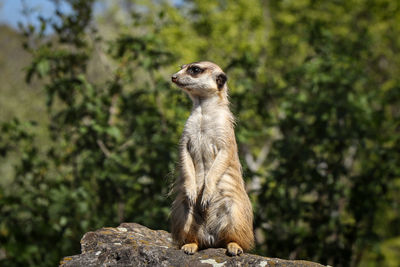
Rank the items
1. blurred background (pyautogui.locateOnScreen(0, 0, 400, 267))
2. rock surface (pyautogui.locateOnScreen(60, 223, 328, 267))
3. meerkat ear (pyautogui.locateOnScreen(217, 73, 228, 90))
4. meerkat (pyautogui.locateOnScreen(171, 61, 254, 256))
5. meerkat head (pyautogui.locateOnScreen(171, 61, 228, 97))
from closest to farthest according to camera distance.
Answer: rock surface (pyautogui.locateOnScreen(60, 223, 328, 267)) < meerkat (pyautogui.locateOnScreen(171, 61, 254, 256)) < meerkat head (pyautogui.locateOnScreen(171, 61, 228, 97)) < meerkat ear (pyautogui.locateOnScreen(217, 73, 228, 90)) < blurred background (pyautogui.locateOnScreen(0, 0, 400, 267))

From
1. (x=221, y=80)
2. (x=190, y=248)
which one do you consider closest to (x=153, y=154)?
(x=221, y=80)

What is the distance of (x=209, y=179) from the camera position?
3551 millimetres

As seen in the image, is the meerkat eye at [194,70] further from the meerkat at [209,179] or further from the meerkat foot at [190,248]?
the meerkat foot at [190,248]

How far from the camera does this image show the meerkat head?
12.6ft

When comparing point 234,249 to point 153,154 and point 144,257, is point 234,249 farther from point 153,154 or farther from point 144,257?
point 153,154

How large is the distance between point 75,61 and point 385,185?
16.2 ft

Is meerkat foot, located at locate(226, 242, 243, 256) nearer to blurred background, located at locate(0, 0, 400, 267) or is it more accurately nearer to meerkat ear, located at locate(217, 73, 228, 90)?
meerkat ear, located at locate(217, 73, 228, 90)

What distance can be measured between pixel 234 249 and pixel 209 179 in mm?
668

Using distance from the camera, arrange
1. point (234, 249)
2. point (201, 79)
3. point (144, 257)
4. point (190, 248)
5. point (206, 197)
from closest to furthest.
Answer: point (144, 257) → point (234, 249) → point (190, 248) → point (206, 197) → point (201, 79)

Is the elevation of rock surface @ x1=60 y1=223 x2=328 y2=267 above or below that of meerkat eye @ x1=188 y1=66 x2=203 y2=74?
below

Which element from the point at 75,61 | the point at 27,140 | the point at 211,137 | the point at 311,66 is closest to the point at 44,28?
the point at 75,61

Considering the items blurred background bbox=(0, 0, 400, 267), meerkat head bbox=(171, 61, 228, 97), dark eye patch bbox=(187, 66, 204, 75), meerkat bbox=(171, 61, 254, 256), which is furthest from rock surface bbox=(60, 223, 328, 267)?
blurred background bbox=(0, 0, 400, 267)

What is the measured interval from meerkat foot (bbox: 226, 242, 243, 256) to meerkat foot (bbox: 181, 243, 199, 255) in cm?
26

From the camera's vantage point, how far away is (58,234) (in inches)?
235
